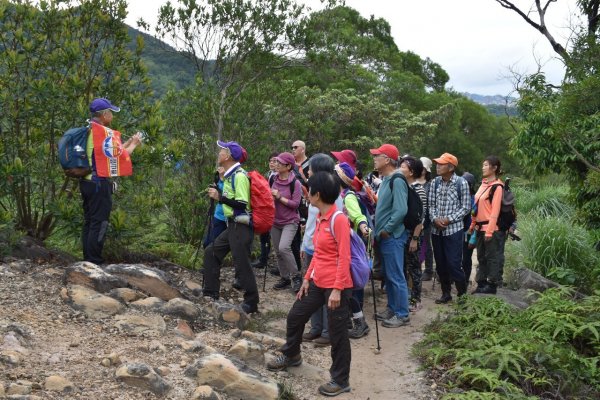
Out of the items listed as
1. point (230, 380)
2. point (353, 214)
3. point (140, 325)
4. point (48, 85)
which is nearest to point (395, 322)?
point (353, 214)

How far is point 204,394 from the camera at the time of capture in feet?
12.5

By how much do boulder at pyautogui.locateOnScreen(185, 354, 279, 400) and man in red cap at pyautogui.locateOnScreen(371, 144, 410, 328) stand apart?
98.4 inches

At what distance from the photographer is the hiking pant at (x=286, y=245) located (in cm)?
718

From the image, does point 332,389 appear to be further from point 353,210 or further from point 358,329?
point 353,210

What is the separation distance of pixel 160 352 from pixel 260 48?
5.91m

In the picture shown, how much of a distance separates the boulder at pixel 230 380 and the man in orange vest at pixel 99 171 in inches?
91.0

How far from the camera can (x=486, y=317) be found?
19.7 feet

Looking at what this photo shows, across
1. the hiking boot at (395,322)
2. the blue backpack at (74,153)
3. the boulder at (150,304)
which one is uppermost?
the blue backpack at (74,153)

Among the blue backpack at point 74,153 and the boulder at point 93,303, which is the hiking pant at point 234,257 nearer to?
the boulder at point 93,303

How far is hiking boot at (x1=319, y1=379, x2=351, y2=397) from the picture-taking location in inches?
177

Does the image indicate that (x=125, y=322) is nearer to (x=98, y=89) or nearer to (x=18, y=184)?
(x=18, y=184)

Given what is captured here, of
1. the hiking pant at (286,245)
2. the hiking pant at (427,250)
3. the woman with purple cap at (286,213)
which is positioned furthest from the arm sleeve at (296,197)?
the hiking pant at (427,250)

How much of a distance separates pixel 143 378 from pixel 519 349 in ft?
10.7

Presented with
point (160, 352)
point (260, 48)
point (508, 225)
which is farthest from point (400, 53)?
point (160, 352)
